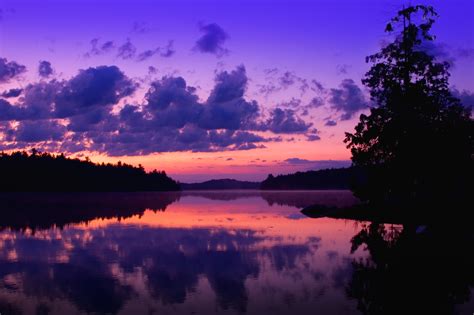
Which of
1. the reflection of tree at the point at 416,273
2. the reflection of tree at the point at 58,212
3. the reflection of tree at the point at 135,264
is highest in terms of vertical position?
the reflection of tree at the point at 416,273

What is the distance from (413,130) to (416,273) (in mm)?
19912

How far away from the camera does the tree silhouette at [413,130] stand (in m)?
41.5

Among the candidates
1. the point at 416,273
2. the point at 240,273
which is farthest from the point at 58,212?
the point at 416,273

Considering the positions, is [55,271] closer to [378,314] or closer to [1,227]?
[378,314]

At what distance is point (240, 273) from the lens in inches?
1008

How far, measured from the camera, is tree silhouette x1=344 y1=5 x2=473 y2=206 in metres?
41.5

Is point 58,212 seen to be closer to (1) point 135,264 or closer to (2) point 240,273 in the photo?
(1) point 135,264

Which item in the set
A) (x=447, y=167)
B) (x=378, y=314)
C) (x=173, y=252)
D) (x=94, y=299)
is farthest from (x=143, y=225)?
(x=378, y=314)

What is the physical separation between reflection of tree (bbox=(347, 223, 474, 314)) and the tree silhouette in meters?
6.72

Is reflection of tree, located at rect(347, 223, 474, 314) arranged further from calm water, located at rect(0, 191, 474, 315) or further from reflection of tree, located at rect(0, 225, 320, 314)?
reflection of tree, located at rect(0, 225, 320, 314)

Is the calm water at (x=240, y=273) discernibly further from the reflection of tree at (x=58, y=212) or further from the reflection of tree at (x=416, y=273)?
the reflection of tree at (x=58, y=212)

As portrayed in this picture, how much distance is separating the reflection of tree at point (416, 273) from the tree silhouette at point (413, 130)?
6.72 m

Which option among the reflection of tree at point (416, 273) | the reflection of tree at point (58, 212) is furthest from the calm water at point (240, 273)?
the reflection of tree at point (58, 212)

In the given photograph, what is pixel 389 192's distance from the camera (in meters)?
46.1
